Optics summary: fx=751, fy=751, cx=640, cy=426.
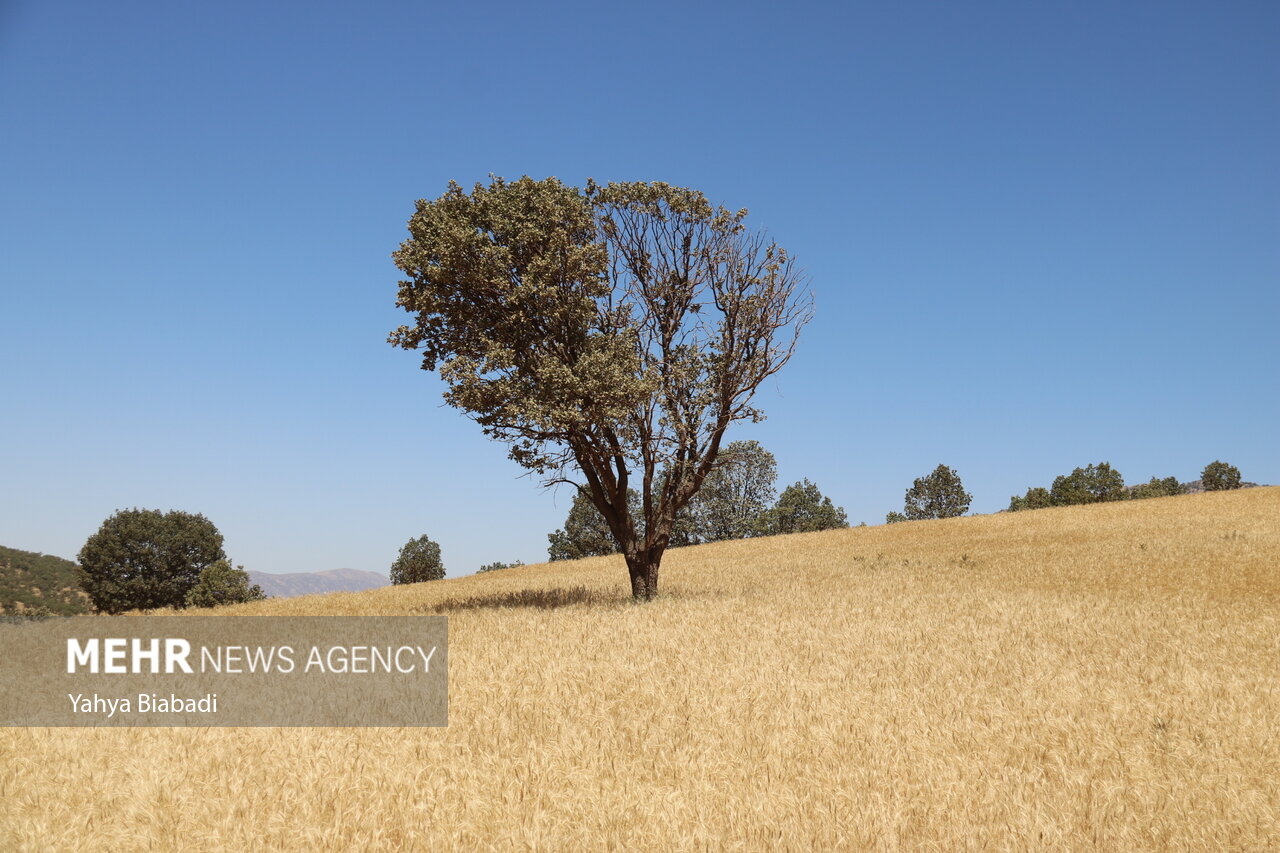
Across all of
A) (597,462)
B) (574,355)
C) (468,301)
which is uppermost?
(468,301)

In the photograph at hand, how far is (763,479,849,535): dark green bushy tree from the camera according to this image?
100750 millimetres

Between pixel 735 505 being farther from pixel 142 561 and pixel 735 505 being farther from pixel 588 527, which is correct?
pixel 142 561

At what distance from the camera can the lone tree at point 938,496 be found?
376 ft

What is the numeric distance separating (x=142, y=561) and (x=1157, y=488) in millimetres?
126433

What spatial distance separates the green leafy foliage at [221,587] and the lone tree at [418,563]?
2029 cm

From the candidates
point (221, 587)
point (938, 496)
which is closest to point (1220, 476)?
point (938, 496)

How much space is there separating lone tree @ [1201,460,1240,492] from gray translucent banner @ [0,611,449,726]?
120 m

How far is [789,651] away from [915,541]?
36.8 meters

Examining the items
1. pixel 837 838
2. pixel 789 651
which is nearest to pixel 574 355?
pixel 789 651

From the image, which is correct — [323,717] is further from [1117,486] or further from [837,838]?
[1117,486]

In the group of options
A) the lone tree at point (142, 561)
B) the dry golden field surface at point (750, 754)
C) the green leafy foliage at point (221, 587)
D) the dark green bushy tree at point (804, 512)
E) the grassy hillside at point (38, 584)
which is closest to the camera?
the dry golden field surface at point (750, 754)

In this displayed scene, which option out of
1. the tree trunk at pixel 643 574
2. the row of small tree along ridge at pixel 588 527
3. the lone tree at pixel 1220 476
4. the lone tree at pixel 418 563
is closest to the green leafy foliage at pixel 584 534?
the row of small tree along ridge at pixel 588 527

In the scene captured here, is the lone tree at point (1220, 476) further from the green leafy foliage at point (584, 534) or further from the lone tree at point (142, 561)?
the lone tree at point (142, 561)

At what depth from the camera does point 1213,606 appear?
18.8 metres
